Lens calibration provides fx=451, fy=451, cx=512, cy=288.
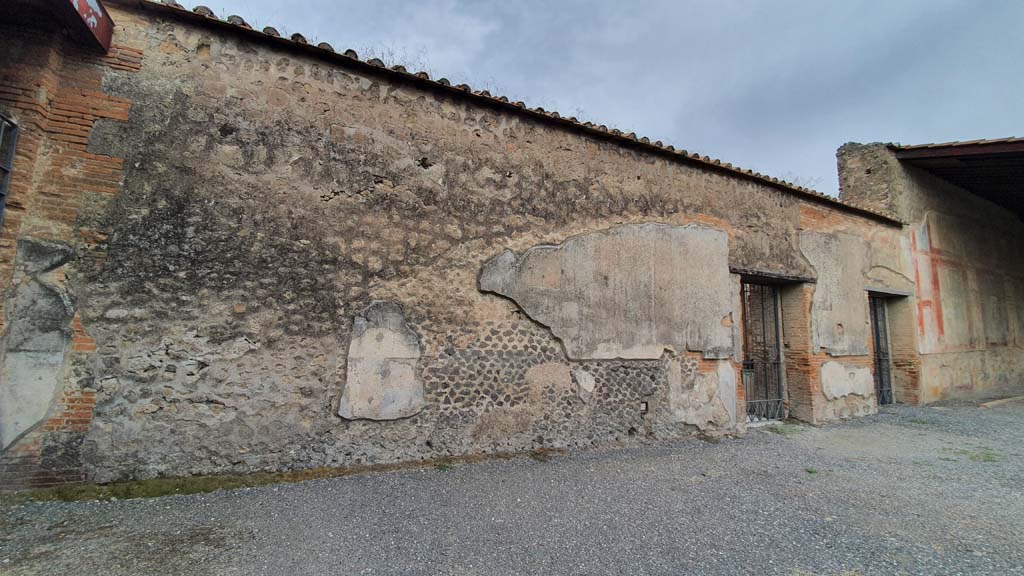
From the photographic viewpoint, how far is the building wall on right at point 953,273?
8.44 metres

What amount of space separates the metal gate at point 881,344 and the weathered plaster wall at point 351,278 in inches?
188

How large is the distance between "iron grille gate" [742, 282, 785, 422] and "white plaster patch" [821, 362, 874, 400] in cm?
66

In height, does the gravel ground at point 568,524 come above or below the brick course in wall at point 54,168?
below

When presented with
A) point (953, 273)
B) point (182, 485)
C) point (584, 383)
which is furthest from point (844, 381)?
point (182, 485)

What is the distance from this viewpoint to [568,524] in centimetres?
295

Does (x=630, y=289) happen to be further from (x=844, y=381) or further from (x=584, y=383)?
(x=844, y=381)

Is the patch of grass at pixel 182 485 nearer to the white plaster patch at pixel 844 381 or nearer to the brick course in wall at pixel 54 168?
the brick course in wall at pixel 54 168

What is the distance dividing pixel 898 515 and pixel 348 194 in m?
4.99

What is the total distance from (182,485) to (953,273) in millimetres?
13013

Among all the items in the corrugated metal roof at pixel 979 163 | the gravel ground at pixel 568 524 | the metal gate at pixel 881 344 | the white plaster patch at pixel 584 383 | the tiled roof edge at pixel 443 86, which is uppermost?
the corrugated metal roof at pixel 979 163

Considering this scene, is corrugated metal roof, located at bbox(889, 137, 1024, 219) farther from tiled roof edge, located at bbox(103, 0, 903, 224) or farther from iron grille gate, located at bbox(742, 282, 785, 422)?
iron grille gate, located at bbox(742, 282, 785, 422)

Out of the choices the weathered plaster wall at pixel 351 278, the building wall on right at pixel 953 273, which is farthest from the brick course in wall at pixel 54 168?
the building wall on right at pixel 953 273

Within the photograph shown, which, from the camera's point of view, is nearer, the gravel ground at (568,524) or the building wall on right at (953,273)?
the gravel ground at (568,524)

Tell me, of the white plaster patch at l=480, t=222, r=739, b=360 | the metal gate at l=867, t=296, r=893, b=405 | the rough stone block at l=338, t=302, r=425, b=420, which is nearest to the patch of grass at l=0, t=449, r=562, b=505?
the rough stone block at l=338, t=302, r=425, b=420
